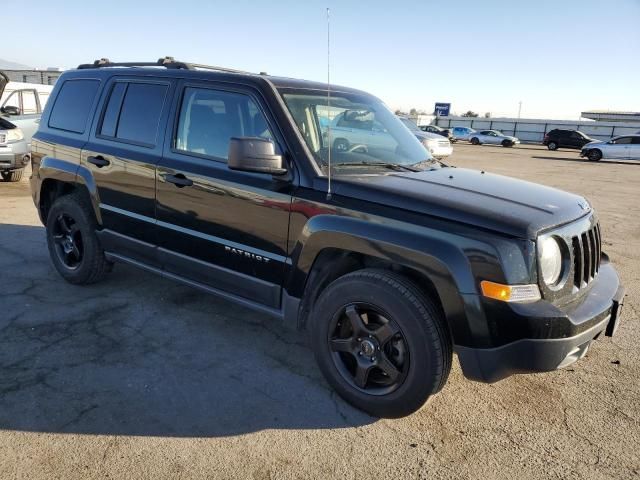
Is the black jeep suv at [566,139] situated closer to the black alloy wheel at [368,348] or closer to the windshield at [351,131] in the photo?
the windshield at [351,131]

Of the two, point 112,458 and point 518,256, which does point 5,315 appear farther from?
point 518,256

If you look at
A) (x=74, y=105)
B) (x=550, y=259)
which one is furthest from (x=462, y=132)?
(x=550, y=259)

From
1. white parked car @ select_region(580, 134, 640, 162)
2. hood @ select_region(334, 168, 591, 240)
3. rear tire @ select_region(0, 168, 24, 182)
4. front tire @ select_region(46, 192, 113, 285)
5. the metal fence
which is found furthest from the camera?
the metal fence

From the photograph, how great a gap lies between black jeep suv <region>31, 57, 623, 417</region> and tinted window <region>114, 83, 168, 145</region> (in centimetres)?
1

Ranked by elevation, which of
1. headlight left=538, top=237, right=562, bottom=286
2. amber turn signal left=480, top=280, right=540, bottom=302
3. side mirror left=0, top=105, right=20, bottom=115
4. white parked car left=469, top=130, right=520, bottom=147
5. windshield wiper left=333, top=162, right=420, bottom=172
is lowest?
white parked car left=469, top=130, right=520, bottom=147

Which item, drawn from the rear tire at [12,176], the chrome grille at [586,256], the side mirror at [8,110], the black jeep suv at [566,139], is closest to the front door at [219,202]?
the chrome grille at [586,256]

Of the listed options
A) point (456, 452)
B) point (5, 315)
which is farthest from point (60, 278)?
point (456, 452)

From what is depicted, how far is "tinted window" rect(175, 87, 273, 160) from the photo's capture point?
3.31 metres

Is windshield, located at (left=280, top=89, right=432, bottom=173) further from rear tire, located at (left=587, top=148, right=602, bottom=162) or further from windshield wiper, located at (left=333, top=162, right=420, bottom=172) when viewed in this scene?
rear tire, located at (left=587, top=148, right=602, bottom=162)

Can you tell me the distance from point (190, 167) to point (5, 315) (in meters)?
1.99

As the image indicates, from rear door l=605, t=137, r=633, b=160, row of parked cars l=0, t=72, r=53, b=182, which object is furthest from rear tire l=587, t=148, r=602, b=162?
row of parked cars l=0, t=72, r=53, b=182

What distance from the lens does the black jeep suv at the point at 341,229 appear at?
2.50m

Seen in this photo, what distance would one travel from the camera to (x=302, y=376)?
131 inches

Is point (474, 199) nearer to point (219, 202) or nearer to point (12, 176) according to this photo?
point (219, 202)
